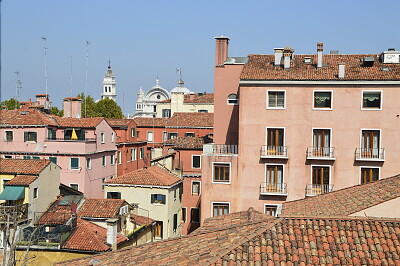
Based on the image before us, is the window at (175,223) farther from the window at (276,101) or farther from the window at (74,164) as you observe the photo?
the window at (276,101)

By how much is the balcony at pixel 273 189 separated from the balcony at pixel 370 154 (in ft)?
14.5

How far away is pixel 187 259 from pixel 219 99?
71.1ft

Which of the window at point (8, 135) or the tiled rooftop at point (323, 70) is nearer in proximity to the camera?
the tiled rooftop at point (323, 70)

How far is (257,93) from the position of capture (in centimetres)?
3075

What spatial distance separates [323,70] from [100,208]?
14.8 metres

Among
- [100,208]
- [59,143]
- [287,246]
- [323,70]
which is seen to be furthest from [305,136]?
[59,143]

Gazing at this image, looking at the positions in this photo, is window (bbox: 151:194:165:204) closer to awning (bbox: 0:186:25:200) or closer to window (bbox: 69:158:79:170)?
window (bbox: 69:158:79:170)

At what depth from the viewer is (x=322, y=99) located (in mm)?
30547

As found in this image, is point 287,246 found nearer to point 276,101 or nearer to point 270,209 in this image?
point 270,209

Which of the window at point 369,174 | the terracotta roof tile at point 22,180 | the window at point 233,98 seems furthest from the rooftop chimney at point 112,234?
the window at point 369,174

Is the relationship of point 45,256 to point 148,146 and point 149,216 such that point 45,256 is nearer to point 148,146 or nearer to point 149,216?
point 149,216

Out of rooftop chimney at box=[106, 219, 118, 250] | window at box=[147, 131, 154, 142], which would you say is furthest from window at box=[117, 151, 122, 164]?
rooftop chimney at box=[106, 219, 118, 250]

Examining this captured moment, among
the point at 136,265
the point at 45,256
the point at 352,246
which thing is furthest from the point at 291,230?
the point at 45,256

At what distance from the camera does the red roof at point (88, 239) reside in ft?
78.3
